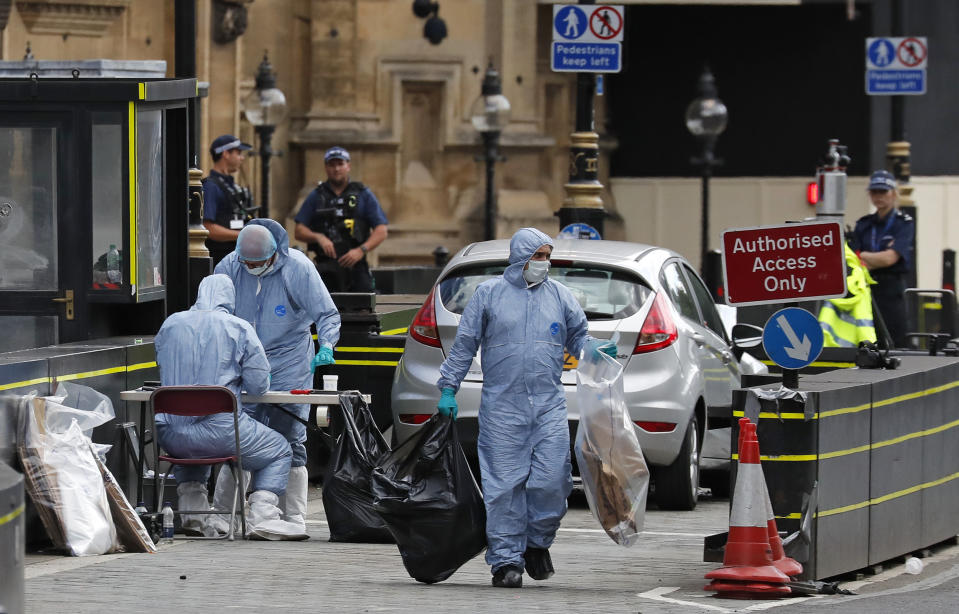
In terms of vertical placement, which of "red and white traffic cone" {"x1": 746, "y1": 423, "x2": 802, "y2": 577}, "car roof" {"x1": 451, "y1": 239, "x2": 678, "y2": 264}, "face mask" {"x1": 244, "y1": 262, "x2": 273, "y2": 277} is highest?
"car roof" {"x1": 451, "y1": 239, "x2": 678, "y2": 264}

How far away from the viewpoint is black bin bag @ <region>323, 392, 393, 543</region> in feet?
36.5

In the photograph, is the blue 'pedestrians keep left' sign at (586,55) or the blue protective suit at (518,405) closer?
the blue protective suit at (518,405)

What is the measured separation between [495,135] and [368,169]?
539 centimetres

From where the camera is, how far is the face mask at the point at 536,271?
34.1 ft

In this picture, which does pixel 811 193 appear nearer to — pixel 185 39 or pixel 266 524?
pixel 185 39

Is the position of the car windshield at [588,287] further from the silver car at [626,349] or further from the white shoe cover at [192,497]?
the white shoe cover at [192,497]

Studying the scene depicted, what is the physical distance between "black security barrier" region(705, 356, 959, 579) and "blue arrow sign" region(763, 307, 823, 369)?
0.51 feet

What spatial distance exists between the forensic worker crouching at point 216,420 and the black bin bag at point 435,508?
143 centimetres

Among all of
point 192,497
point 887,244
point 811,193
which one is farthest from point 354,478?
point 811,193

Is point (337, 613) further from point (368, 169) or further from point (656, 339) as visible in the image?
point (368, 169)

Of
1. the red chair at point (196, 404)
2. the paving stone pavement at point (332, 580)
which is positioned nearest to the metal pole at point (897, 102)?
the paving stone pavement at point (332, 580)

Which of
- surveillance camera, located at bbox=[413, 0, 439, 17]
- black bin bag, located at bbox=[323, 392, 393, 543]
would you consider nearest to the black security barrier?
black bin bag, located at bbox=[323, 392, 393, 543]

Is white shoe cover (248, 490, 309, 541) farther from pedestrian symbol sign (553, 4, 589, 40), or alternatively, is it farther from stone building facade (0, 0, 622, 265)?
stone building facade (0, 0, 622, 265)

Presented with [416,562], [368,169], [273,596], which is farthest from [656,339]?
[368,169]
